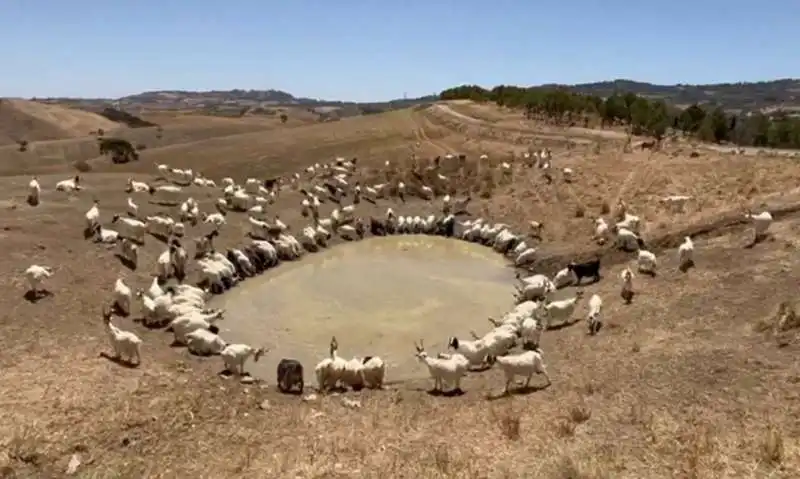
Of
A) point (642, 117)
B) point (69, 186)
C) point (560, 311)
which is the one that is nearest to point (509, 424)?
point (560, 311)

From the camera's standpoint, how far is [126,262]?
24.6m

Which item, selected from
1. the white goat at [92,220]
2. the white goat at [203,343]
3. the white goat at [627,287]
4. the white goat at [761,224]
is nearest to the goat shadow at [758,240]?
the white goat at [761,224]

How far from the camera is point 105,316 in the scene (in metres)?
18.3

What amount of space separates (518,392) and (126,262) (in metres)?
15.0

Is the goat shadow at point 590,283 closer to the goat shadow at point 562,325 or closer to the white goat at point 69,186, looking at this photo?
the goat shadow at point 562,325

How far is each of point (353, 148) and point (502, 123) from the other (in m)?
13.4

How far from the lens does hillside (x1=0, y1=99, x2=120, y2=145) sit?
81.3 meters

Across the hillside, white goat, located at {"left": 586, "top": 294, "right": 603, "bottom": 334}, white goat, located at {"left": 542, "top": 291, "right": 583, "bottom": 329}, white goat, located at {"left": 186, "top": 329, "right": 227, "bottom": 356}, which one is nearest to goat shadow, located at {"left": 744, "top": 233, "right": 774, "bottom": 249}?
white goat, located at {"left": 586, "top": 294, "right": 603, "bottom": 334}

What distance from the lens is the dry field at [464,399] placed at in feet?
39.3

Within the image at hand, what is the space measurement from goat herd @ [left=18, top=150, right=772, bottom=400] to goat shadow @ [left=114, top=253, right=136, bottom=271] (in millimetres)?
59

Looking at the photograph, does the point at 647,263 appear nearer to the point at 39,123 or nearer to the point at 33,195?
the point at 33,195

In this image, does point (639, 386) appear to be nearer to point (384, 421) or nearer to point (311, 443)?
point (384, 421)

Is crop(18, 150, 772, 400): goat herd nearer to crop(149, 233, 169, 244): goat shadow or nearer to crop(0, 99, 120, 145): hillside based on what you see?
crop(149, 233, 169, 244): goat shadow

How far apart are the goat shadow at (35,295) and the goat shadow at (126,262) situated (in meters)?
4.27
